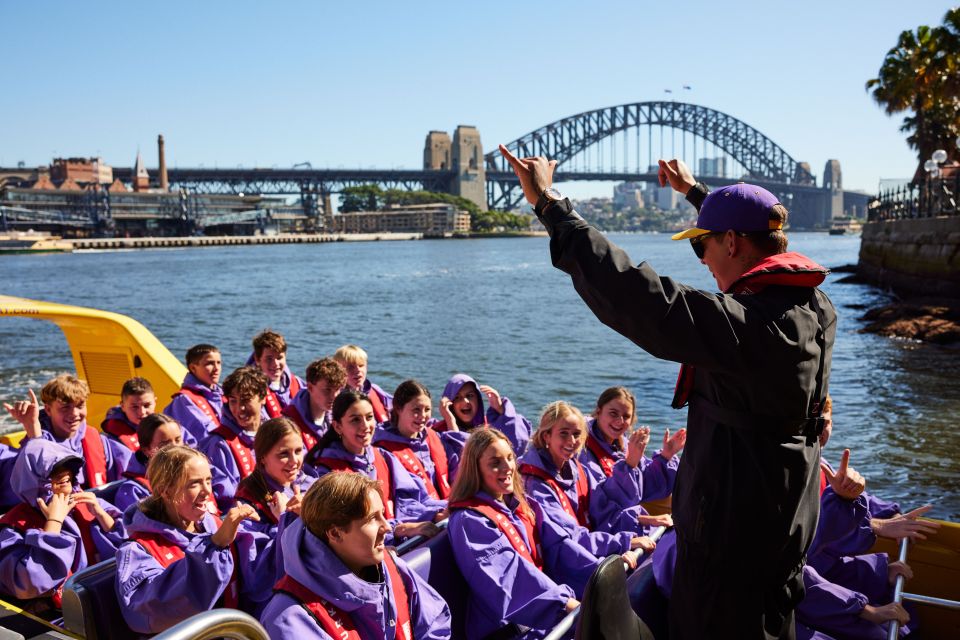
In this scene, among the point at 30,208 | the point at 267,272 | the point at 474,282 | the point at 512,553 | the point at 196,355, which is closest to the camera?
the point at 512,553

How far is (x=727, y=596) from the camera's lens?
1873mm

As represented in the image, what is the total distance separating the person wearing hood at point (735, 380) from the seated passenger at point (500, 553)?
1027mm

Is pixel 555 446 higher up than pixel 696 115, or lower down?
lower down

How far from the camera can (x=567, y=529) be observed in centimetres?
345

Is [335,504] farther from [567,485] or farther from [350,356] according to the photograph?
[350,356]

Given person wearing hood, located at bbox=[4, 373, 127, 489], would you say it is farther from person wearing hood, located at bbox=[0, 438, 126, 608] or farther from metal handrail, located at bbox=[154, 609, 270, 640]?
metal handrail, located at bbox=[154, 609, 270, 640]

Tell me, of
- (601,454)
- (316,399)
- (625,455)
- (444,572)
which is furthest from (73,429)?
(625,455)

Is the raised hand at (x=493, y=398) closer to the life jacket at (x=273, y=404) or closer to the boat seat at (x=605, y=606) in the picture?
the life jacket at (x=273, y=404)

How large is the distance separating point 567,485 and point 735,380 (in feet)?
6.91

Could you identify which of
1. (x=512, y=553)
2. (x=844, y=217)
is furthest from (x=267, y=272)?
(x=844, y=217)

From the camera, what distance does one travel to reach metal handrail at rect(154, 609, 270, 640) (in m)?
1.57

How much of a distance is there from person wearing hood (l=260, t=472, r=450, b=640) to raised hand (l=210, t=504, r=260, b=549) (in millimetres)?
221

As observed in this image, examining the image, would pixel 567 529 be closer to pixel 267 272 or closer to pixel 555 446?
pixel 555 446

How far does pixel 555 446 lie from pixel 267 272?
4764 cm
